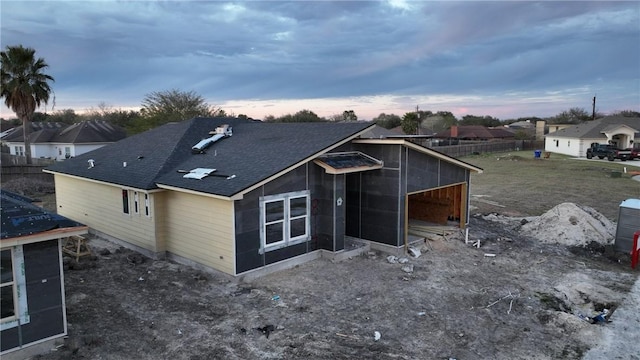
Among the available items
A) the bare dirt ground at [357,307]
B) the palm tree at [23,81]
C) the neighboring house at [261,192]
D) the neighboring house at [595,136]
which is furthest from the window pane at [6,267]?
the neighboring house at [595,136]

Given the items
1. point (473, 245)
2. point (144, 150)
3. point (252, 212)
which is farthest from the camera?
point (144, 150)

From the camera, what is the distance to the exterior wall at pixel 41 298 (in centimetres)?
748

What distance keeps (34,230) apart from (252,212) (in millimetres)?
5371

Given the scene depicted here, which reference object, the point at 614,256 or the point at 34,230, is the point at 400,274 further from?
the point at 34,230

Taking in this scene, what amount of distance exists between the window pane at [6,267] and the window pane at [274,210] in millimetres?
6165

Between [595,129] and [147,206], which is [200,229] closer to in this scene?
[147,206]

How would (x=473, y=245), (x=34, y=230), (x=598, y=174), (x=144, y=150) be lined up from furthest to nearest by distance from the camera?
(x=598, y=174), (x=144, y=150), (x=473, y=245), (x=34, y=230)

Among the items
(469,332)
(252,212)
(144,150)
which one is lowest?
(469,332)

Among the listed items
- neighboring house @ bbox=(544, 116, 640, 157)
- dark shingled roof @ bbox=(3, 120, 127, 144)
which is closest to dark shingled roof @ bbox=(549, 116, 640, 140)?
neighboring house @ bbox=(544, 116, 640, 157)

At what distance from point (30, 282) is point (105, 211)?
28.9 ft

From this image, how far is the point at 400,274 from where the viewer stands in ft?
40.8

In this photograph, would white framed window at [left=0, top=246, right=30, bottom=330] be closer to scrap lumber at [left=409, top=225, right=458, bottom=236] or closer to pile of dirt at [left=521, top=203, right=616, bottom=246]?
scrap lumber at [left=409, top=225, right=458, bottom=236]

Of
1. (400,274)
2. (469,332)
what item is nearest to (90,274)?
(400,274)

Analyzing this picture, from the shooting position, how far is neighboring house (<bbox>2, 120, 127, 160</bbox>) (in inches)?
1670
